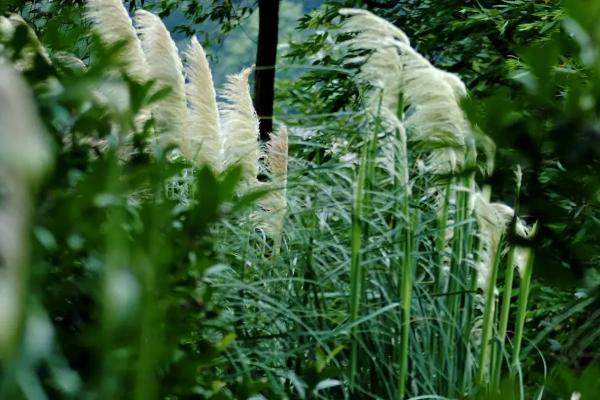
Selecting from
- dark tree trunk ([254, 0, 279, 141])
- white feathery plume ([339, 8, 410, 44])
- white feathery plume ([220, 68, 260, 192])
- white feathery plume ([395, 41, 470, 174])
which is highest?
white feathery plume ([339, 8, 410, 44])

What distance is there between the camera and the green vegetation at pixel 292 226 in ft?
3.70

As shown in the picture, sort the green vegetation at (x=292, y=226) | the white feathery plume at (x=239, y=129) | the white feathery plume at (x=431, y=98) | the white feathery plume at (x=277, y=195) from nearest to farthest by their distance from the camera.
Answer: the green vegetation at (x=292, y=226)
the white feathery plume at (x=431, y=98)
the white feathery plume at (x=277, y=195)
the white feathery plume at (x=239, y=129)

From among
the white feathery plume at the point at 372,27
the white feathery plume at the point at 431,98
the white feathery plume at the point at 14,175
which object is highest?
the white feathery plume at the point at 14,175

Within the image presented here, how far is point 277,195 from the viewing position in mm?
2781

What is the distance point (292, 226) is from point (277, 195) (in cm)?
10

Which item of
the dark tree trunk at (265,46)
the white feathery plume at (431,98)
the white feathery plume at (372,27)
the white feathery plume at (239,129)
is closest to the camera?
the white feathery plume at (431,98)

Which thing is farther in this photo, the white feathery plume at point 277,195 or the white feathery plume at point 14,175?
the white feathery plume at point 277,195

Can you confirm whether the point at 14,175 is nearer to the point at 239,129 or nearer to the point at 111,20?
the point at 239,129

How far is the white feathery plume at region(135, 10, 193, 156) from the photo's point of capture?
3.05 meters

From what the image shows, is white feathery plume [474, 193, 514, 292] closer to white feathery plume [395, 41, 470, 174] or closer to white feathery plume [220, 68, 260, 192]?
white feathery plume [395, 41, 470, 174]

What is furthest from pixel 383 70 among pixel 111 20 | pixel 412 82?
pixel 111 20

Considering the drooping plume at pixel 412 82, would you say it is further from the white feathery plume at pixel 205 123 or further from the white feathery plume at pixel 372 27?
the white feathery plume at pixel 205 123

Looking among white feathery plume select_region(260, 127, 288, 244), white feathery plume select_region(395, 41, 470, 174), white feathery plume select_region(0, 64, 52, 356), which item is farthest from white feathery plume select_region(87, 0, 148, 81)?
white feathery plume select_region(0, 64, 52, 356)

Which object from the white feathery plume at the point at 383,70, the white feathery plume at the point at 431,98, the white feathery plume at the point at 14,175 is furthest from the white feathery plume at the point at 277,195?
the white feathery plume at the point at 14,175
